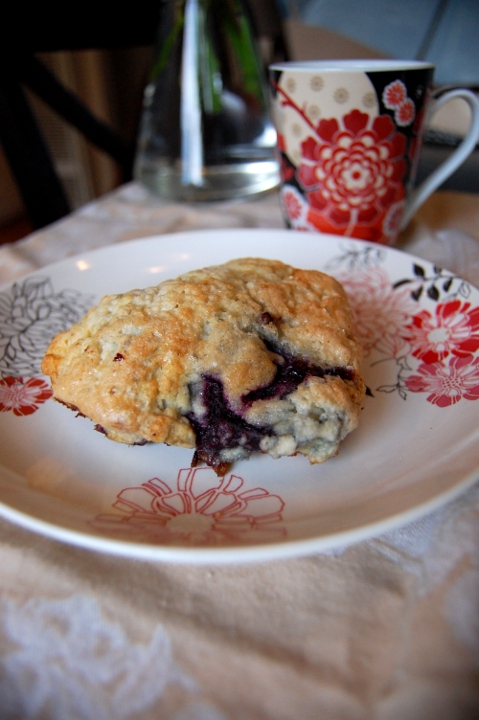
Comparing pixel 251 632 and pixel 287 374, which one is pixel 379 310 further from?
pixel 251 632

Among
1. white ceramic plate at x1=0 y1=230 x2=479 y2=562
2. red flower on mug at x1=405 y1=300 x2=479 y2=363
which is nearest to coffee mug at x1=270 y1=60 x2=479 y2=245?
white ceramic plate at x1=0 y1=230 x2=479 y2=562

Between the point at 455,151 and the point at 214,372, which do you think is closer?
the point at 214,372

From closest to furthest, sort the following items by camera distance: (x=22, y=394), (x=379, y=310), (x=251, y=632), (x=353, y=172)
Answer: (x=251, y=632) < (x=22, y=394) < (x=379, y=310) < (x=353, y=172)

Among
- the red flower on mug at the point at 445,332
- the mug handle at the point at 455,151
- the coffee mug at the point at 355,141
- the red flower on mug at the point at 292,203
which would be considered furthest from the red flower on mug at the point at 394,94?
the red flower on mug at the point at 445,332

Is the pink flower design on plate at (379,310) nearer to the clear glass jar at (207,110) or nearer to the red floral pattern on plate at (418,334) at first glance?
the red floral pattern on plate at (418,334)

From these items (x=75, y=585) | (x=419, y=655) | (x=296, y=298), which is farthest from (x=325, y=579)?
(x=296, y=298)

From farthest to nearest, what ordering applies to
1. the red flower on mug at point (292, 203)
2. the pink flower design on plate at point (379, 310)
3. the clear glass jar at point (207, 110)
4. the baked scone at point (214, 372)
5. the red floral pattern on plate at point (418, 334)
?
1. the clear glass jar at point (207, 110)
2. the red flower on mug at point (292, 203)
3. the pink flower design on plate at point (379, 310)
4. the red floral pattern on plate at point (418, 334)
5. the baked scone at point (214, 372)

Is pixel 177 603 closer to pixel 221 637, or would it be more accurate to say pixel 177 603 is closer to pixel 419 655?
pixel 221 637

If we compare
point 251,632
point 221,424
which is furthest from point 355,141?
point 251,632
